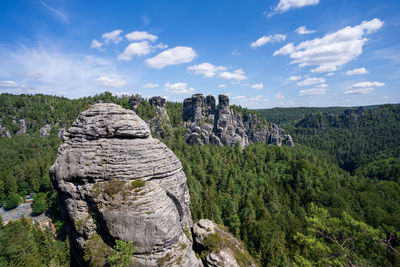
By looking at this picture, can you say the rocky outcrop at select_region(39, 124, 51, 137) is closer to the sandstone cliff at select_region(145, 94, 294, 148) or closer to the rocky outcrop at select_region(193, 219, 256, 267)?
the sandstone cliff at select_region(145, 94, 294, 148)

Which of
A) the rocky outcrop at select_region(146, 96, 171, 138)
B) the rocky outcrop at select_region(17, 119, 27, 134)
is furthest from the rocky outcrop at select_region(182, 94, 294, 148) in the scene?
the rocky outcrop at select_region(17, 119, 27, 134)

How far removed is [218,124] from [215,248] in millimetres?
71915

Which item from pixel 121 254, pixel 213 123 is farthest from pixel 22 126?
pixel 121 254

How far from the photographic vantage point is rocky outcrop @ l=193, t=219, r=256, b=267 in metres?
22.3

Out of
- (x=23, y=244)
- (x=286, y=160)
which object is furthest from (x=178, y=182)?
(x=286, y=160)

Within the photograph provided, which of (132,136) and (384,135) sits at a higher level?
(132,136)

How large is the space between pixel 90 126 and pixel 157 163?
863cm

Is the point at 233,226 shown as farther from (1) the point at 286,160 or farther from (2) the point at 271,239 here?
(1) the point at 286,160

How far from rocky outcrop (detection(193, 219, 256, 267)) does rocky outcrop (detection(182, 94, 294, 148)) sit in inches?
2306

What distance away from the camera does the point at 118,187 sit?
18000mm

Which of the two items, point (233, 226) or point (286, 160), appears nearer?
point (233, 226)

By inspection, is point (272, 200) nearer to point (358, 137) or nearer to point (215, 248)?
point (215, 248)

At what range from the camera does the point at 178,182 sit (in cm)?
2236

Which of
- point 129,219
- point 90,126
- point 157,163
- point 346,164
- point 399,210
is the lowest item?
point 346,164
